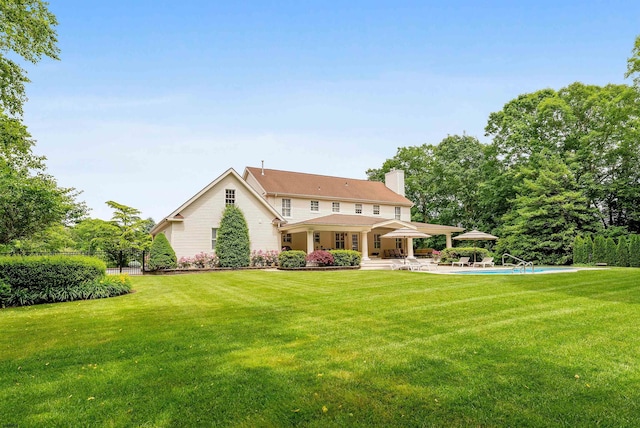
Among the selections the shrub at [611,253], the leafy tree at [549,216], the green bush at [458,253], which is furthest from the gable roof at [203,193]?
the shrub at [611,253]

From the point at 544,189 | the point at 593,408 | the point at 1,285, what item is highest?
the point at 544,189

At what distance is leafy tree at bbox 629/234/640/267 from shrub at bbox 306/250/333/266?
61.9 ft

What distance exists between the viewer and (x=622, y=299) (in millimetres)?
8875

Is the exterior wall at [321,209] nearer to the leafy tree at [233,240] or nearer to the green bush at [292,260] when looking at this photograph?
the leafy tree at [233,240]

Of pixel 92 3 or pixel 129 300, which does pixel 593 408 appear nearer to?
pixel 129 300

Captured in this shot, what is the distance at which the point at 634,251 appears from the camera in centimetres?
2266

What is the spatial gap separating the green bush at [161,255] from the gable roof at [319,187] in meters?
8.87

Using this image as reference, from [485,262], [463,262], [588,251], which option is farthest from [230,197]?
[588,251]

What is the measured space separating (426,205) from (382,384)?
138 ft

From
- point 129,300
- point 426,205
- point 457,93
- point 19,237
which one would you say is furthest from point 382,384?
point 426,205

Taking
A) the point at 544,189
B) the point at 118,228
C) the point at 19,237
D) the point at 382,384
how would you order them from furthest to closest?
the point at 544,189 < the point at 118,228 < the point at 19,237 < the point at 382,384

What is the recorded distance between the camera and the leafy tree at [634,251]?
22531mm

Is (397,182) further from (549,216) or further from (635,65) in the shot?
(635,65)

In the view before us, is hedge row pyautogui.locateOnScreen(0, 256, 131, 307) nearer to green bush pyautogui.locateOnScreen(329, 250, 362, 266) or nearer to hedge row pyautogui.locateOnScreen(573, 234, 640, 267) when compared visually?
green bush pyautogui.locateOnScreen(329, 250, 362, 266)
